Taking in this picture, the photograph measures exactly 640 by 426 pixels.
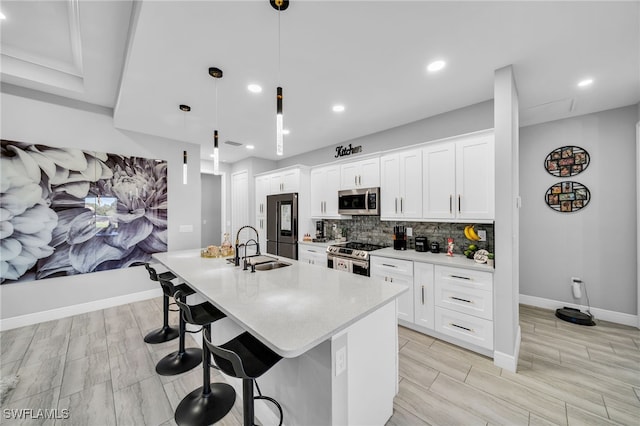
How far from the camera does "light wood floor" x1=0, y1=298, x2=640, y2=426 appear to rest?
1711 millimetres

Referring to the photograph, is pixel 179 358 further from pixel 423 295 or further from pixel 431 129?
pixel 431 129

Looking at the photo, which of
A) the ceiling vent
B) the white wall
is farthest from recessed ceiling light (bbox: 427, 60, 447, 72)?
the white wall

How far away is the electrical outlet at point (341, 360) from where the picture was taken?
1.21 meters

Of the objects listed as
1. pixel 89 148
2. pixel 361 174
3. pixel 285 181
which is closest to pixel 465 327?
pixel 361 174

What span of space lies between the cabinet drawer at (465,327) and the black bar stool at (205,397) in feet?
7.13

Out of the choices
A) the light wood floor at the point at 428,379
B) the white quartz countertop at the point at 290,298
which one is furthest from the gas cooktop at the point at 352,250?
the white quartz countertop at the point at 290,298

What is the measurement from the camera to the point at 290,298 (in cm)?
150

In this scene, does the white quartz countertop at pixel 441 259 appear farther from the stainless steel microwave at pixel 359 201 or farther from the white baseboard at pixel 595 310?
the white baseboard at pixel 595 310

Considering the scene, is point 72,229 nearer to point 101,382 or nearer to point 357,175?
point 101,382

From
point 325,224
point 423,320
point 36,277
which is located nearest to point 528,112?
point 423,320

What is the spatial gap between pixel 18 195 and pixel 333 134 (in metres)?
4.23

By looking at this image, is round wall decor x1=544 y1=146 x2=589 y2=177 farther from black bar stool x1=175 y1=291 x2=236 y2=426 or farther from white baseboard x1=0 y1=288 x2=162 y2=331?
white baseboard x1=0 y1=288 x2=162 y2=331

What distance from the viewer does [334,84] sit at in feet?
8.21

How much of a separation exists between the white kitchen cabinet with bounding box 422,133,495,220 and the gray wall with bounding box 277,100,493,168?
1.15 ft
